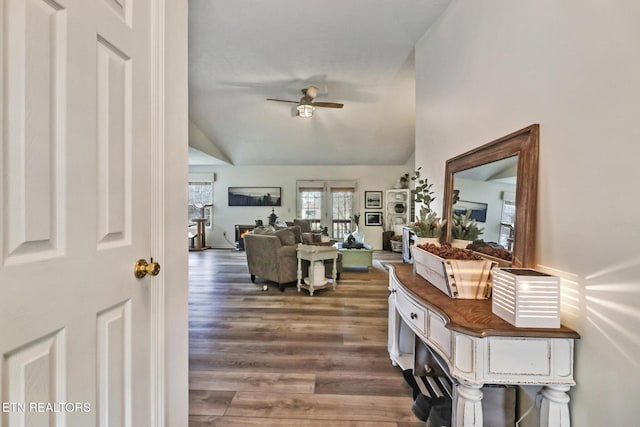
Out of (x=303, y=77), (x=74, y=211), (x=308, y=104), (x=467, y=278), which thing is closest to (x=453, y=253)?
(x=467, y=278)

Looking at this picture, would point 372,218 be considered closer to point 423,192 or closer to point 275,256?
point 275,256

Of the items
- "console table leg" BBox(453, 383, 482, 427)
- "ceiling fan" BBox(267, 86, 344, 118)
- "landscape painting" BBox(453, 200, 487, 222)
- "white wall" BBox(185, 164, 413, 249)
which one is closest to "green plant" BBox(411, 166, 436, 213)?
"landscape painting" BBox(453, 200, 487, 222)

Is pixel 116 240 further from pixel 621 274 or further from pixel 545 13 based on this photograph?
pixel 545 13

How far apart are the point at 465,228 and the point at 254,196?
6565mm

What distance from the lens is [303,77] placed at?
386cm

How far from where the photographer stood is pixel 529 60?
1281 millimetres

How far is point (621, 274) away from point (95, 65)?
1.70m

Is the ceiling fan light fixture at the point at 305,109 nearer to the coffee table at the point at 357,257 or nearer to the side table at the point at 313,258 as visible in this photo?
the side table at the point at 313,258

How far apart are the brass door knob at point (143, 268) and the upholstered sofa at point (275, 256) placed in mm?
3014

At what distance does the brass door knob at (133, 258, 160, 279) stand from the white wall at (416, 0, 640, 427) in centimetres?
153

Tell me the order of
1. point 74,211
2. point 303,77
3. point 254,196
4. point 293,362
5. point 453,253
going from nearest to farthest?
point 74,211 < point 453,253 < point 293,362 < point 303,77 < point 254,196

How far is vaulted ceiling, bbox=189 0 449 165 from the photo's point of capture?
96.6 inches

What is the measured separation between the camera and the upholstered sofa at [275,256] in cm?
390

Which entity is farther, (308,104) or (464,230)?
(308,104)
